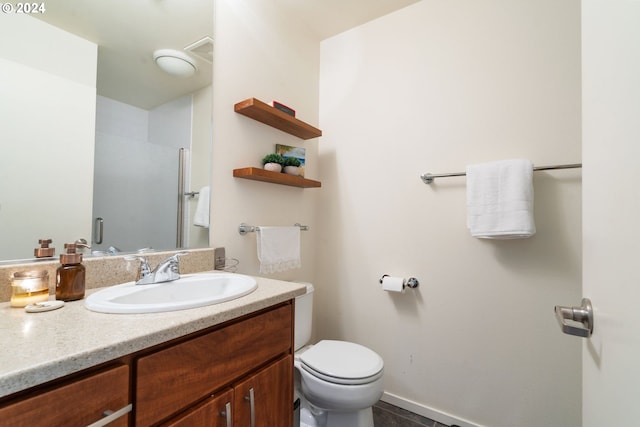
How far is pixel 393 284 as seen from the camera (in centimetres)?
154

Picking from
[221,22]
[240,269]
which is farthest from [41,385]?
[221,22]

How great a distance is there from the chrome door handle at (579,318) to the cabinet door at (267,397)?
2.43 ft

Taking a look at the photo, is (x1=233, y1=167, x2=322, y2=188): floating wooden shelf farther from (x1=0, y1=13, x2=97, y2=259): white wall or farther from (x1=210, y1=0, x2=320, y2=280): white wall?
(x1=0, y1=13, x2=97, y2=259): white wall

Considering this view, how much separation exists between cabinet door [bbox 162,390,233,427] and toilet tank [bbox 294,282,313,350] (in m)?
0.80

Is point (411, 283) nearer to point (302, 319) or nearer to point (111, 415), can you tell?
point (302, 319)

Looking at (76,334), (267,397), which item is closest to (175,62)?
(76,334)

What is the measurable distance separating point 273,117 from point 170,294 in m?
1.04

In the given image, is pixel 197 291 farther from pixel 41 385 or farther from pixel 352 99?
pixel 352 99

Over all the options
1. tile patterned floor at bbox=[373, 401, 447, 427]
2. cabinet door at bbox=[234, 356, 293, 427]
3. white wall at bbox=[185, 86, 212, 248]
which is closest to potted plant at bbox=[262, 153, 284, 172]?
white wall at bbox=[185, 86, 212, 248]

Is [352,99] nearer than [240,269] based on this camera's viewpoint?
No

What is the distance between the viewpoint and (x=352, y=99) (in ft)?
6.05

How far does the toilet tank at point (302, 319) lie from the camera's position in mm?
1473

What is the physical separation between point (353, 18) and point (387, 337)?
2.10 meters

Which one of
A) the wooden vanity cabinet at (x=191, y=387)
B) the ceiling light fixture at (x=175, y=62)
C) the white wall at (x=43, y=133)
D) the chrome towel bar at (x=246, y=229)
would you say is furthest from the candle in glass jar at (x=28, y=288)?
the ceiling light fixture at (x=175, y=62)
